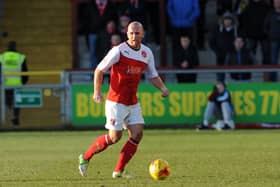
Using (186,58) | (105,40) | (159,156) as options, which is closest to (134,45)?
(159,156)

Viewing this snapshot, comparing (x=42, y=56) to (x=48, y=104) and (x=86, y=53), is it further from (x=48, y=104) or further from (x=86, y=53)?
(x=48, y=104)

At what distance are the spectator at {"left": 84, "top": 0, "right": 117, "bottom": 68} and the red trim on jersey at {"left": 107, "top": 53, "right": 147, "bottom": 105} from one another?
10728 millimetres

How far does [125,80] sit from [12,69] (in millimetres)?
10472

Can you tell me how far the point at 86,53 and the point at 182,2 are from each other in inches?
147

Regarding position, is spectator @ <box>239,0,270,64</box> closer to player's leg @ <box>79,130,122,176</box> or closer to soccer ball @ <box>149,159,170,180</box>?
player's leg @ <box>79,130,122,176</box>

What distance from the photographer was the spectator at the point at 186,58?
21.3 meters

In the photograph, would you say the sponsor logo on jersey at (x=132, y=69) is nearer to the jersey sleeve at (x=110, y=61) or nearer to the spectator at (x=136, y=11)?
the jersey sleeve at (x=110, y=61)

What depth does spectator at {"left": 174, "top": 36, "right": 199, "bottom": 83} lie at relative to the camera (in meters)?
21.3

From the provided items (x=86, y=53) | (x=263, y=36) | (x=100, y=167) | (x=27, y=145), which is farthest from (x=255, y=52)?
(x=100, y=167)

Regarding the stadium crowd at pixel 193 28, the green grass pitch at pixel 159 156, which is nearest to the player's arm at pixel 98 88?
the green grass pitch at pixel 159 156

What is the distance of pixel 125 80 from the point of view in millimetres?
11867

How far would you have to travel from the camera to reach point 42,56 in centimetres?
2491

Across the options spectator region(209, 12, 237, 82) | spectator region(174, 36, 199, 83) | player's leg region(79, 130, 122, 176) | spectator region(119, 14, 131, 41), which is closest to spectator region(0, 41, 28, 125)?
spectator region(119, 14, 131, 41)

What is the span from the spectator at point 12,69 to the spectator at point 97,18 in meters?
1.84
